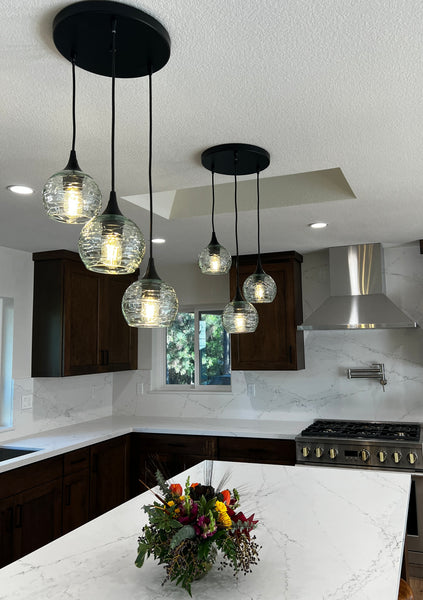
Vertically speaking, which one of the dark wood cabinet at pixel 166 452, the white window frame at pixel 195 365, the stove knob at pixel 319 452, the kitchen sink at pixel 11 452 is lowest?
the dark wood cabinet at pixel 166 452

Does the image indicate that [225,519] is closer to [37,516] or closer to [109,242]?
[109,242]

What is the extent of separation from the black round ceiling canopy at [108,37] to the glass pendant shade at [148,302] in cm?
58

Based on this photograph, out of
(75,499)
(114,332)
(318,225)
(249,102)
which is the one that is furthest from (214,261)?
(114,332)

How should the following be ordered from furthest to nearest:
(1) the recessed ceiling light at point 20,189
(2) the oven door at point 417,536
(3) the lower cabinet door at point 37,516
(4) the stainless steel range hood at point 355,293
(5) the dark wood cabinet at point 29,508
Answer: (4) the stainless steel range hood at point 355,293, (2) the oven door at point 417,536, (3) the lower cabinet door at point 37,516, (5) the dark wood cabinet at point 29,508, (1) the recessed ceiling light at point 20,189

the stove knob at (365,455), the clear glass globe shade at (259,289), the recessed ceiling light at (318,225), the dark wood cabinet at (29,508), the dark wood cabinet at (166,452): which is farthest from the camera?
the dark wood cabinet at (166,452)

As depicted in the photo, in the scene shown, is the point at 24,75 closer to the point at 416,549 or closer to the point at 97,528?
the point at 97,528

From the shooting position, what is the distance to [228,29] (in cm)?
129

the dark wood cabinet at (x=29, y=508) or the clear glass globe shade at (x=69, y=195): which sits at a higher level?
the clear glass globe shade at (x=69, y=195)

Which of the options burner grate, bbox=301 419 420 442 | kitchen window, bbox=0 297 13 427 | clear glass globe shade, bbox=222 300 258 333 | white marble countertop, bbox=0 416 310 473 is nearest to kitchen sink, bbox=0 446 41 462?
white marble countertop, bbox=0 416 310 473

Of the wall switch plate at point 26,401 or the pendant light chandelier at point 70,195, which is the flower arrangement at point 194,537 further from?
the wall switch plate at point 26,401

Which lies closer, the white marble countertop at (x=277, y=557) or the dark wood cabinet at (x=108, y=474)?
the white marble countertop at (x=277, y=557)

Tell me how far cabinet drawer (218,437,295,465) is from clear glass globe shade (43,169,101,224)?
122 inches

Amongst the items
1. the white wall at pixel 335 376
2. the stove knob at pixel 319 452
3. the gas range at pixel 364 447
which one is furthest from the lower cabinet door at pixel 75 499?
the stove knob at pixel 319 452

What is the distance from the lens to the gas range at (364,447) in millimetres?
3510
